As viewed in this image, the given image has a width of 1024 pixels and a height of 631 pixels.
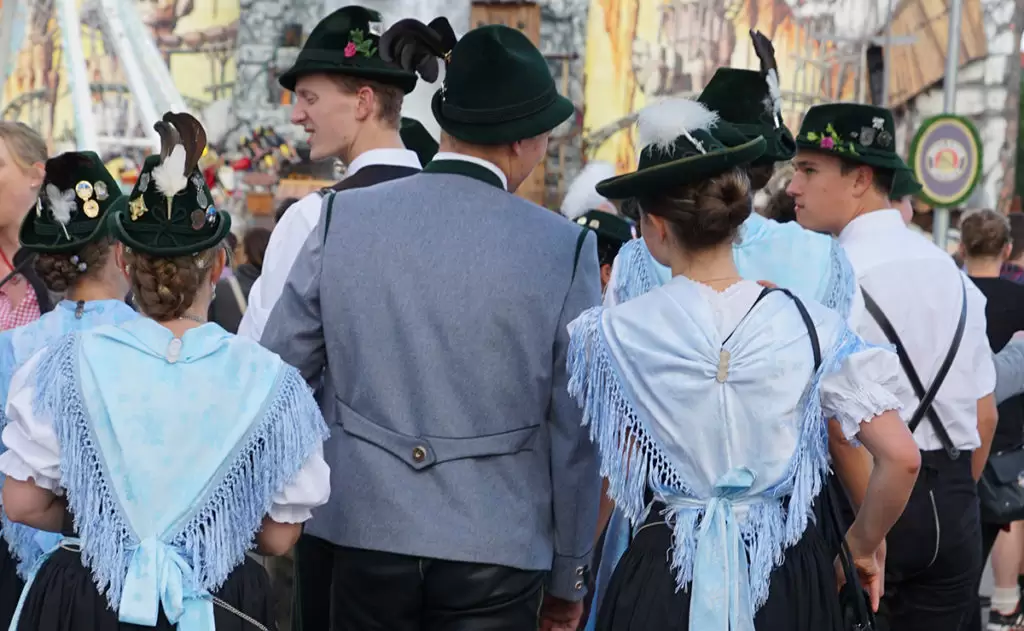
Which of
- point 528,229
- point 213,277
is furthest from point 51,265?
point 528,229

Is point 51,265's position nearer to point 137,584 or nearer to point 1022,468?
point 137,584

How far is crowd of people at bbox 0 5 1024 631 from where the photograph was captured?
7.82ft

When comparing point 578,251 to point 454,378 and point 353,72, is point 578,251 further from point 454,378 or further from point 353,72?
point 353,72

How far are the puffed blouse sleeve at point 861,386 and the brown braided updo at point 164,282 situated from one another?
4.07ft

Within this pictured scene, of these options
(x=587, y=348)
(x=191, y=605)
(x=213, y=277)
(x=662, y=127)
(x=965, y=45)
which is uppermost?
(x=662, y=127)

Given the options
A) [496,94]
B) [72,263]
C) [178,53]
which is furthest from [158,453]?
[178,53]

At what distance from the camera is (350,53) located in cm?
347

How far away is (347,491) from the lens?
269 centimetres

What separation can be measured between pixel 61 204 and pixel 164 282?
2.36 ft

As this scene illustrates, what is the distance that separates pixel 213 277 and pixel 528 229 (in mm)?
677

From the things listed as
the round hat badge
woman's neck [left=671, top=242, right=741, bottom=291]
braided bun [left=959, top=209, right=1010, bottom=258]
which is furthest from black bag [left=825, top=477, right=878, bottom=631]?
the round hat badge

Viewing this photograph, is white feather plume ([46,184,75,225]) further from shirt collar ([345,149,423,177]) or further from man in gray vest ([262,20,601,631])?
shirt collar ([345,149,423,177])

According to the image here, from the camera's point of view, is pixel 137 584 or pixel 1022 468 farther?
pixel 1022 468

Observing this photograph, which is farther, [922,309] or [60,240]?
[922,309]
